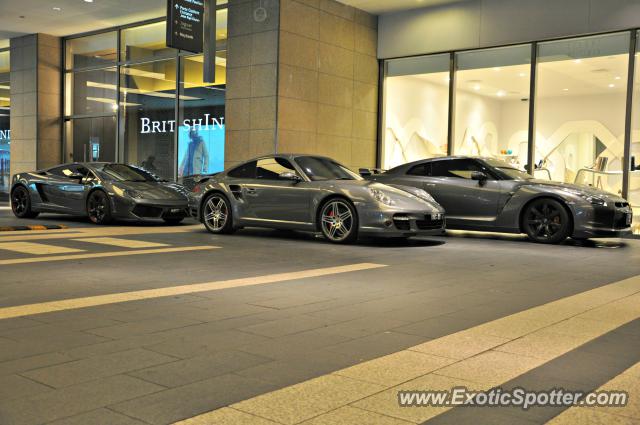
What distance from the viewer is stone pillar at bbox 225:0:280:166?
1564cm

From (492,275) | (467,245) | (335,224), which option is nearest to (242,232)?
(335,224)

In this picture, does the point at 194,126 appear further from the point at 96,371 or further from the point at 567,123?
the point at 96,371

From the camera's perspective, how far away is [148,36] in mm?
19984

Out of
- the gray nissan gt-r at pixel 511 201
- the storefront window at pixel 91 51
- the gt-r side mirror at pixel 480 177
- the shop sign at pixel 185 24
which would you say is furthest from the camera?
the storefront window at pixel 91 51

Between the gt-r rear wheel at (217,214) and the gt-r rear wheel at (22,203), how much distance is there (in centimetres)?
472

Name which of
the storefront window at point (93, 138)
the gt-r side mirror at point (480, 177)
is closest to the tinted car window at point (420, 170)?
the gt-r side mirror at point (480, 177)

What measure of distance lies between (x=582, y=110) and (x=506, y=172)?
5115mm

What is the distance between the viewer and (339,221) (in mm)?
9891

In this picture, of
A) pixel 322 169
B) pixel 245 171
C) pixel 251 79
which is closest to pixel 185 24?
pixel 251 79

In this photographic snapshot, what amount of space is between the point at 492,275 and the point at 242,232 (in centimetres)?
566

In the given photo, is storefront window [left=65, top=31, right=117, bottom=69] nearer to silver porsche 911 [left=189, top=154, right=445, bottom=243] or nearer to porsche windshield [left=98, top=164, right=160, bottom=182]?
porsche windshield [left=98, top=164, right=160, bottom=182]

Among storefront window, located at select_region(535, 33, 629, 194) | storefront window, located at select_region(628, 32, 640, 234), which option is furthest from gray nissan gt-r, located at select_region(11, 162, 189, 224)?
storefront window, located at select_region(628, 32, 640, 234)

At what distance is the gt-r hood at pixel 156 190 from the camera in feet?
41.2

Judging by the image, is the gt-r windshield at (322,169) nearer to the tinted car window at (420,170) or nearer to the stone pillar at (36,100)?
the tinted car window at (420,170)
